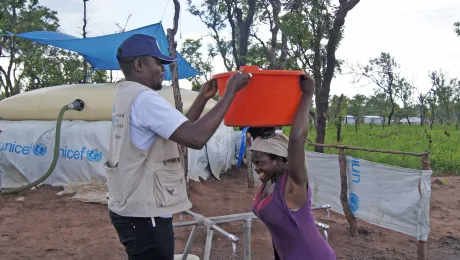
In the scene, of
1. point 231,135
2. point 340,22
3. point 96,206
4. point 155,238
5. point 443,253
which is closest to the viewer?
point 155,238

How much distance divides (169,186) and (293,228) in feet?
1.70

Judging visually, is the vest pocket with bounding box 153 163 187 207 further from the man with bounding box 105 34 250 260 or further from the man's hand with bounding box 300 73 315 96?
the man's hand with bounding box 300 73 315 96

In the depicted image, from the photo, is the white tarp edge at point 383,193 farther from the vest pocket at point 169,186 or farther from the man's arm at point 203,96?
the vest pocket at point 169,186

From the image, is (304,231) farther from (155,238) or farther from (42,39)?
(42,39)

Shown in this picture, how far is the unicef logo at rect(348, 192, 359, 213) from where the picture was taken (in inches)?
182

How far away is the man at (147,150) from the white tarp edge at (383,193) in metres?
2.89

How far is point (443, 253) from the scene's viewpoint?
450cm

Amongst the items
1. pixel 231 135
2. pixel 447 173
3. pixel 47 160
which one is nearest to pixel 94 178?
pixel 47 160

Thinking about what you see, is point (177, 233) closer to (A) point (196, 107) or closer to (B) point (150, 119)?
(A) point (196, 107)

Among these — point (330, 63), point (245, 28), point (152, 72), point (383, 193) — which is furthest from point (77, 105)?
point (245, 28)

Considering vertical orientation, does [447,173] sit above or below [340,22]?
below

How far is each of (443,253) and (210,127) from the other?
13.0 feet

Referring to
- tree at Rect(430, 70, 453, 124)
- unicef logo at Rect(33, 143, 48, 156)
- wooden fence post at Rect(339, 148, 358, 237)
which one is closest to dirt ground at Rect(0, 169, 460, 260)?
wooden fence post at Rect(339, 148, 358, 237)

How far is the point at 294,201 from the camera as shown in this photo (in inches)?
63.5
